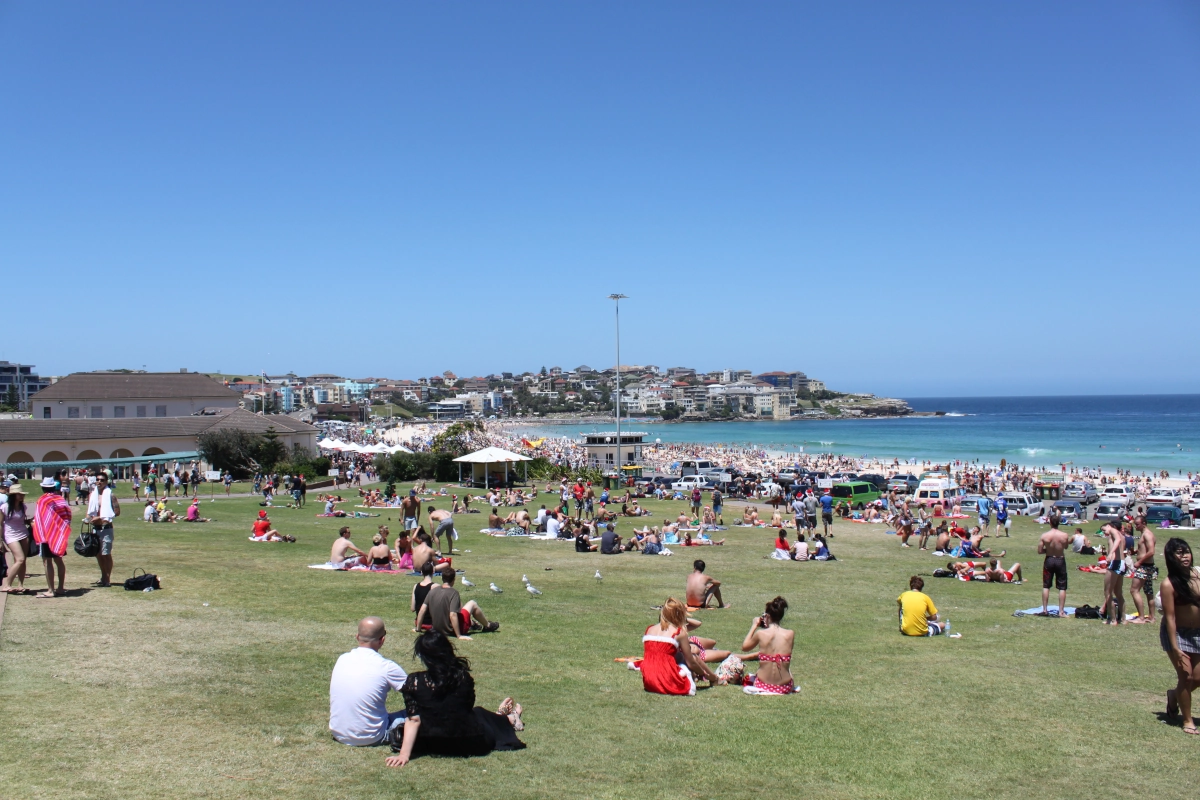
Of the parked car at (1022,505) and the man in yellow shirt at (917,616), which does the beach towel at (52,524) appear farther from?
the parked car at (1022,505)

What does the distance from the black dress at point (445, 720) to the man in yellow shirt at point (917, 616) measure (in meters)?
6.77

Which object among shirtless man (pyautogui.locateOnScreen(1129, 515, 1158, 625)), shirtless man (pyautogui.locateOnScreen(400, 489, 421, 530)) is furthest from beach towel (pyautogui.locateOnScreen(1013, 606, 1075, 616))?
shirtless man (pyautogui.locateOnScreen(400, 489, 421, 530))

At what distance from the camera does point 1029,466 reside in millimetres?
77125

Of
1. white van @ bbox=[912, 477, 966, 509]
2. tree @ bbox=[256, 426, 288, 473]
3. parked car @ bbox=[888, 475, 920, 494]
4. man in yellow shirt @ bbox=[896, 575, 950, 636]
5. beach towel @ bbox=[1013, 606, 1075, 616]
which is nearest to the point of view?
man in yellow shirt @ bbox=[896, 575, 950, 636]

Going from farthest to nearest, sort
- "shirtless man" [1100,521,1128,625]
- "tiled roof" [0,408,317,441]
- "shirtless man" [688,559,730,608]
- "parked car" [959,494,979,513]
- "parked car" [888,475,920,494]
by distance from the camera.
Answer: "parked car" [888,475,920,494] < "tiled roof" [0,408,317,441] < "parked car" [959,494,979,513] < "shirtless man" [688,559,730,608] < "shirtless man" [1100,521,1128,625]

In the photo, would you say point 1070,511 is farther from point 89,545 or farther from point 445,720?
point 89,545

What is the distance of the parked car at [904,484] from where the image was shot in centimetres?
4504

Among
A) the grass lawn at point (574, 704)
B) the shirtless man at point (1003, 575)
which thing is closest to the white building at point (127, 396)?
the grass lawn at point (574, 704)

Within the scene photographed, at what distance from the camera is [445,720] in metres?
6.21

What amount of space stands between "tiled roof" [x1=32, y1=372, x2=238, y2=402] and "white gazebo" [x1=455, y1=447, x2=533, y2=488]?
27.1 m

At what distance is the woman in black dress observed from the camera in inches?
243

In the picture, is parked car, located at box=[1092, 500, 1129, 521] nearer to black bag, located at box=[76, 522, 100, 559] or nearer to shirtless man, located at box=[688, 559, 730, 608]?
shirtless man, located at box=[688, 559, 730, 608]

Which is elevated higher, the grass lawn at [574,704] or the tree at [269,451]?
the tree at [269,451]

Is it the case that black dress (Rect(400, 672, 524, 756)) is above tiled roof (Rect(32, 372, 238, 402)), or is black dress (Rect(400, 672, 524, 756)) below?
below
